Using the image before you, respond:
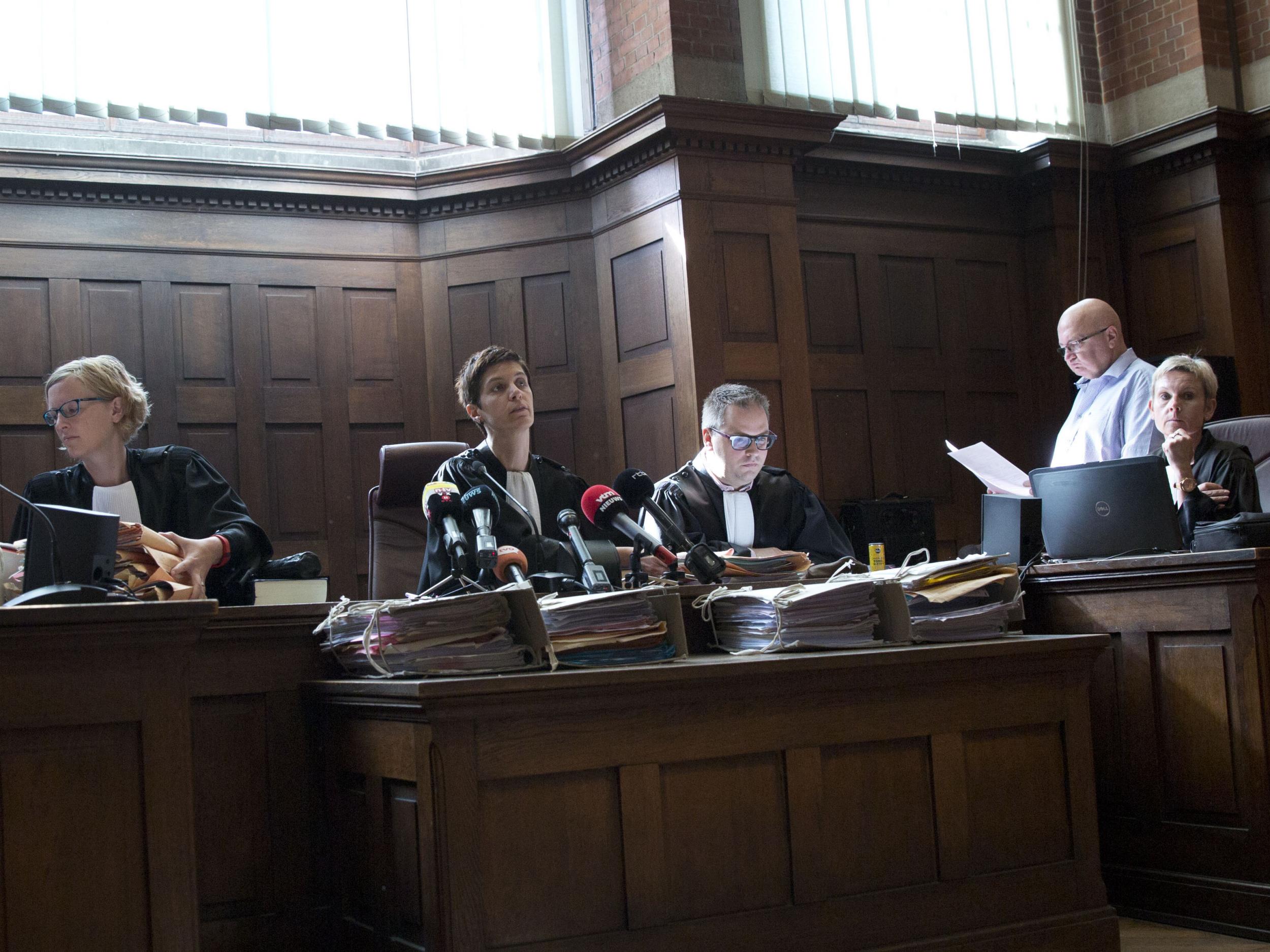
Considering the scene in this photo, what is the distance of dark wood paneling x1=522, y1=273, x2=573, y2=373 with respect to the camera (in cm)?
620

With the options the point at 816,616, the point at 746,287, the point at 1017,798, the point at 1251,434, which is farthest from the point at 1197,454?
the point at 746,287

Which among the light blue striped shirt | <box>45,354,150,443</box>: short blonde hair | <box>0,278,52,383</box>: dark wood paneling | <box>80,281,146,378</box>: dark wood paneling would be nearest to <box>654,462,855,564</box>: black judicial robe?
the light blue striped shirt

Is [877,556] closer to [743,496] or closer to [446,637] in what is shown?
[743,496]

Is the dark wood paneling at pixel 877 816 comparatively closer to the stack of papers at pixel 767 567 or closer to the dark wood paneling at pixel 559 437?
the stack of papers at pixel 767 567

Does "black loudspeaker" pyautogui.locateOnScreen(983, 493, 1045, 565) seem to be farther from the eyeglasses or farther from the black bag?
the eyeglasses

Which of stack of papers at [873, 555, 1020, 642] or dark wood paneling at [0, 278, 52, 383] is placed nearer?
stack of papers at [873, 555, 1020, 642]

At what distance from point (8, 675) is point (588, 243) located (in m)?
4.59

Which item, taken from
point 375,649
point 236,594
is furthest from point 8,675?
point 236,594

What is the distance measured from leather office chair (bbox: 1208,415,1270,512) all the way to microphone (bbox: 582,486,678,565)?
8.03ft

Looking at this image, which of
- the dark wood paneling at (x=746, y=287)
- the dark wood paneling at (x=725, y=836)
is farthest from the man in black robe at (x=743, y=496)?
the dark wood paneling at (x=746, y=287)

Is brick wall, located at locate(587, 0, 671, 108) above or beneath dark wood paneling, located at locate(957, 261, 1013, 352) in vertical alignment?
above

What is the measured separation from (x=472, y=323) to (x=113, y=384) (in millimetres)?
3133

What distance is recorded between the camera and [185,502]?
3236mm

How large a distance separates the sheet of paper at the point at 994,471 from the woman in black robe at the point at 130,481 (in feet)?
6.47
